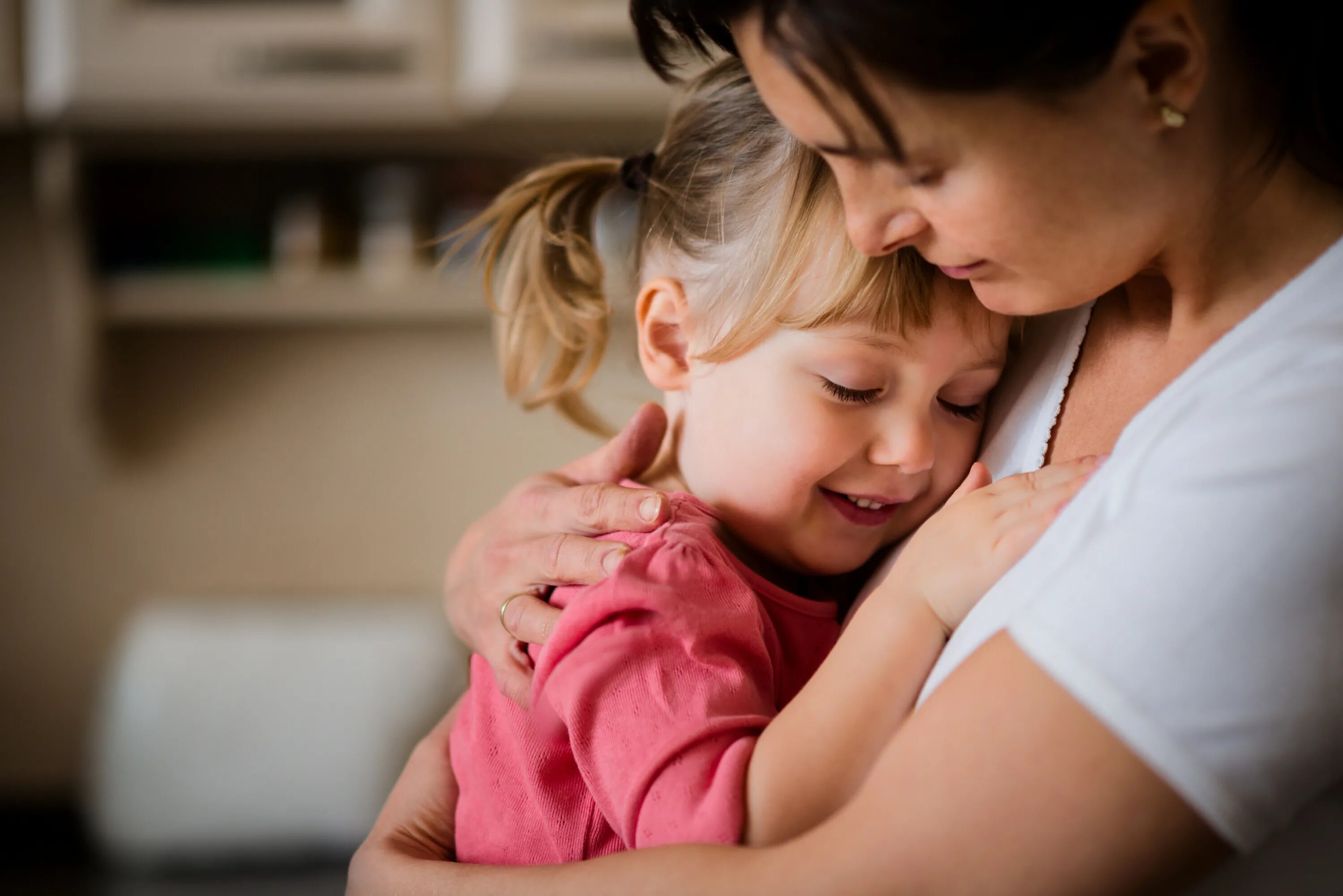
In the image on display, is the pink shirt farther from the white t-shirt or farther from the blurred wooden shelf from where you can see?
the blurred wooden shelf

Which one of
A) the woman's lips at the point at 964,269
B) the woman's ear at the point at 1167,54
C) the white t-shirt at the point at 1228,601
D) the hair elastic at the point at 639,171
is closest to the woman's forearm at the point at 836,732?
the white t-shirt at the point at 1228,601

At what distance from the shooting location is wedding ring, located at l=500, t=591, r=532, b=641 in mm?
901

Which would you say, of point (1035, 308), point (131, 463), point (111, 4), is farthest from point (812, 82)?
point (131, 463)

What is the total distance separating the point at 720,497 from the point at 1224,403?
42 cm

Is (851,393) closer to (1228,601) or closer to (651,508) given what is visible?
(651,508)

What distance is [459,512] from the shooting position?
284 centimetres

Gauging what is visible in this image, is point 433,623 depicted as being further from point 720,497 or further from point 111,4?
point 720,497

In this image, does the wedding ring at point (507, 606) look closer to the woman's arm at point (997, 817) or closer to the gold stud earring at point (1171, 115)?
the woman's arm at point (997, 817)

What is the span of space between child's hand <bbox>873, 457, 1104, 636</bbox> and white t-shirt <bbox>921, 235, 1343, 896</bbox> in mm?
70

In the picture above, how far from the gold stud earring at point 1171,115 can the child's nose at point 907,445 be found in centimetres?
29

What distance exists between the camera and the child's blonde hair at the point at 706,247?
0.83 meters

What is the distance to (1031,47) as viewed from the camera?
562 mm

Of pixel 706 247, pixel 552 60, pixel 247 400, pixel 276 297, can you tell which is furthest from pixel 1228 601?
A: pixel 247 400

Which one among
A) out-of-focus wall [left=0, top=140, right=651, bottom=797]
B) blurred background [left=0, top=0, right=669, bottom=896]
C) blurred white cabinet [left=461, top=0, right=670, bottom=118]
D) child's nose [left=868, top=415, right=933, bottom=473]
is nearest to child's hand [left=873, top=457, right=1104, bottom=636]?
child's nose [left=868, top=415, right=933, bottom=473]
